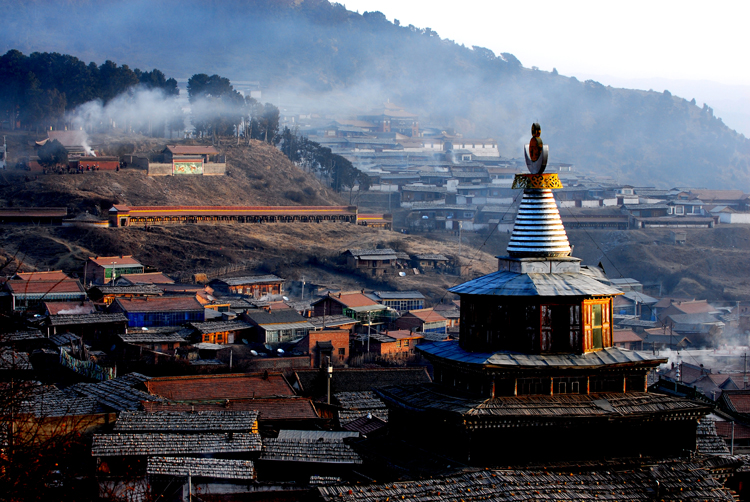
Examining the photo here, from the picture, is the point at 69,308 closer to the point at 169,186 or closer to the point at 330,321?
the point at 330,321

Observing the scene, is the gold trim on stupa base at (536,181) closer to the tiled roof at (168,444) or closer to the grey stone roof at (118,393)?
the tiled roof at (168,444)

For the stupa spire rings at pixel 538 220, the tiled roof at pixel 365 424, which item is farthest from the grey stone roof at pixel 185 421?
the stupa spire rings at pixel 538 220

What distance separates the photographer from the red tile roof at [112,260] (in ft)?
202

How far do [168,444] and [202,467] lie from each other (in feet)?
5.44

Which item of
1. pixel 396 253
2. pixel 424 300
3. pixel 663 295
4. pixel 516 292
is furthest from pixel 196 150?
pixel 516 292

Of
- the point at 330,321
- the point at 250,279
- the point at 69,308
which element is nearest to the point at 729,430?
the point at 330,321

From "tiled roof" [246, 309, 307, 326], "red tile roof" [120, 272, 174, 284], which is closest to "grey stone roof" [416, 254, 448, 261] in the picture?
"red tile roof" [120, 272, 174, 284]

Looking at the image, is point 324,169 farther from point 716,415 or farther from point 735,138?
point 735,138

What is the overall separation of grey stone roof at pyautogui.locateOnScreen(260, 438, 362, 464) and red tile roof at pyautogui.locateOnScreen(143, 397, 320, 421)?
14.6 feet

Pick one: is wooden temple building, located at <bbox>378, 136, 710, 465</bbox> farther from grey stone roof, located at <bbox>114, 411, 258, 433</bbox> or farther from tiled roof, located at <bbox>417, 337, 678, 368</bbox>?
grey stone roof, located at <bbox>114, 411, 258, 433</bbox>

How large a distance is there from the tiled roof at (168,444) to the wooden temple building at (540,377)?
297 inches

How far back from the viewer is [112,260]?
205 feet

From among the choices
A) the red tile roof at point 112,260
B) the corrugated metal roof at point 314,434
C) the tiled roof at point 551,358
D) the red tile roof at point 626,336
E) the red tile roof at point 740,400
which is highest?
the tiled roof at point 551,358

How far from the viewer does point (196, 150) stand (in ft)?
311
